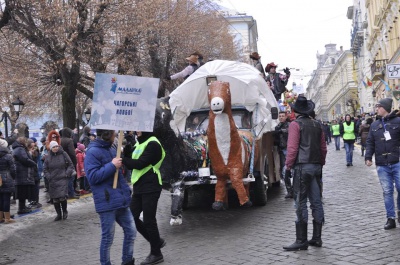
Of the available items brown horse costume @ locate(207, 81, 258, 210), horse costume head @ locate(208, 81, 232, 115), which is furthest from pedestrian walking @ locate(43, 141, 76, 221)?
horse costume head @ locate(208, 81, 232, 115)

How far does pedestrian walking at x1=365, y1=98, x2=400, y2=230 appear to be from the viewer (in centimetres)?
820

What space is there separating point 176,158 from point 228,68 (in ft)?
9.01

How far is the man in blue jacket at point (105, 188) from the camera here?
623cm

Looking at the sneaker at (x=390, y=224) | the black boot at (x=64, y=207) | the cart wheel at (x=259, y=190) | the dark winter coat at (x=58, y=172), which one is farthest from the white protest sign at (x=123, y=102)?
the black boot at (x=64, y=207)

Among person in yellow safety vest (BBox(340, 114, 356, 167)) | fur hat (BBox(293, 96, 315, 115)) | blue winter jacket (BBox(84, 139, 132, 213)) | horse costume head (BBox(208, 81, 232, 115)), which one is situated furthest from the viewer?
person in yellow safety vest (BBox(340, 114, 356, 167))

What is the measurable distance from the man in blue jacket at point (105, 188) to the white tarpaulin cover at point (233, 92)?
15.9ft

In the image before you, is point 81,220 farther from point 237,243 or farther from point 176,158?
point 237,243

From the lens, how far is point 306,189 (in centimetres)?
734

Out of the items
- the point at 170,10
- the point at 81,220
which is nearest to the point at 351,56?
the point at 170,10

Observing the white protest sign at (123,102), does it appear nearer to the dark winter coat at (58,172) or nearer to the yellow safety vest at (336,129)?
the dark winter coat at (58,172)

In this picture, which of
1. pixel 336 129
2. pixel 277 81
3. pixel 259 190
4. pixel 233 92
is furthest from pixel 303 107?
pixel 336 129

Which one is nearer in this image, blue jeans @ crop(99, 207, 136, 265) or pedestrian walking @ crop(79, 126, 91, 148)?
blue jeans @ crop(99, 207, 136, 265)

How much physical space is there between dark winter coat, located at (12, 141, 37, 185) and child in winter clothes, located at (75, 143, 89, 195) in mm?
2720

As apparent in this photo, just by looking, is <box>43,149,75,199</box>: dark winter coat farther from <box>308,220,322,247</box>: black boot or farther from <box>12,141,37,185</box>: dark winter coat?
<box>308,220,322,247</box>: black boot
